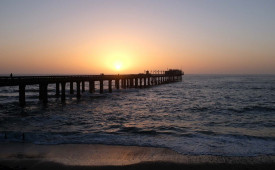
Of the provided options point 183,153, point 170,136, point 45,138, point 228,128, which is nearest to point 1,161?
point 45,138

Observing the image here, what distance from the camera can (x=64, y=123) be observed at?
57.3 feet

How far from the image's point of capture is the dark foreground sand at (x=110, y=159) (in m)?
8.81

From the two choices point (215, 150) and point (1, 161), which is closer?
point (1, 161)

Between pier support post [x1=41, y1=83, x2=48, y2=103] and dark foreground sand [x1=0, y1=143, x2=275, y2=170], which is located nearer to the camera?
dark foreground sand [x1=0, y1=143, x2=275, y2=170]

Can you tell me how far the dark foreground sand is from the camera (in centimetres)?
881

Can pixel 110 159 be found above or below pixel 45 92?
below

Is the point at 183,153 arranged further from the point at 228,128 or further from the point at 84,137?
the point at 228,128

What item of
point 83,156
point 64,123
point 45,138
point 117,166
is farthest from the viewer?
point 64,123

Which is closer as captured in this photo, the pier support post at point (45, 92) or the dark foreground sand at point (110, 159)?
the dark foreground sand at point (110, 159)

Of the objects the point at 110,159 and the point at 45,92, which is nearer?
the point at 110,159

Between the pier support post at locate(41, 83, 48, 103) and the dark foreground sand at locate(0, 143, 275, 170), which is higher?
the pier support post at locate(41, 83, 48, 103)

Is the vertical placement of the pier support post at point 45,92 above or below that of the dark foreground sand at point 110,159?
above

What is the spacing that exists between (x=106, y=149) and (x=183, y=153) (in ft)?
10.1

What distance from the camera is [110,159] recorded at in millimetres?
9562
